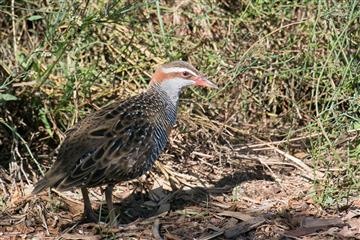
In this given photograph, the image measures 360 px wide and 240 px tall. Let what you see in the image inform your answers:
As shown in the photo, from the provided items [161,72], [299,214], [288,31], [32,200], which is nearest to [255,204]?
[299,214]

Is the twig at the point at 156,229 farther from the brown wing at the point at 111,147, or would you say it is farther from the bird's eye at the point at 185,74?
the bird's eye at the point at 185,74

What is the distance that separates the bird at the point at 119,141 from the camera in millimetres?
6242

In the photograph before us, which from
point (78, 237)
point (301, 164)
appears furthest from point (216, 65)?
point (78, 237)

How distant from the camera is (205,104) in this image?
8086 millimetres

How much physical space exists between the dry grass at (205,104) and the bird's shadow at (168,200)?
11 mm

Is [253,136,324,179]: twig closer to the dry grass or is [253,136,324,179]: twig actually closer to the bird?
the dry grass

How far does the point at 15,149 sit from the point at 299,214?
2.33 meters

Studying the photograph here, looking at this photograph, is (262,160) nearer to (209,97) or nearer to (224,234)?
(209,97)

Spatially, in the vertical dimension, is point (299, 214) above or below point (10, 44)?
below

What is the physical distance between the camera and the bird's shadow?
6.90 meters

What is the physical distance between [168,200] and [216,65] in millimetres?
1822

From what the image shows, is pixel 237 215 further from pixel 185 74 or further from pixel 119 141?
pixel 185 74

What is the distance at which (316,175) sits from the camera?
730 cm

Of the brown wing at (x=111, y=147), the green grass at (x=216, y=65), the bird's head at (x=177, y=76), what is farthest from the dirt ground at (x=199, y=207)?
the bird's head at (x=177, y=76)
